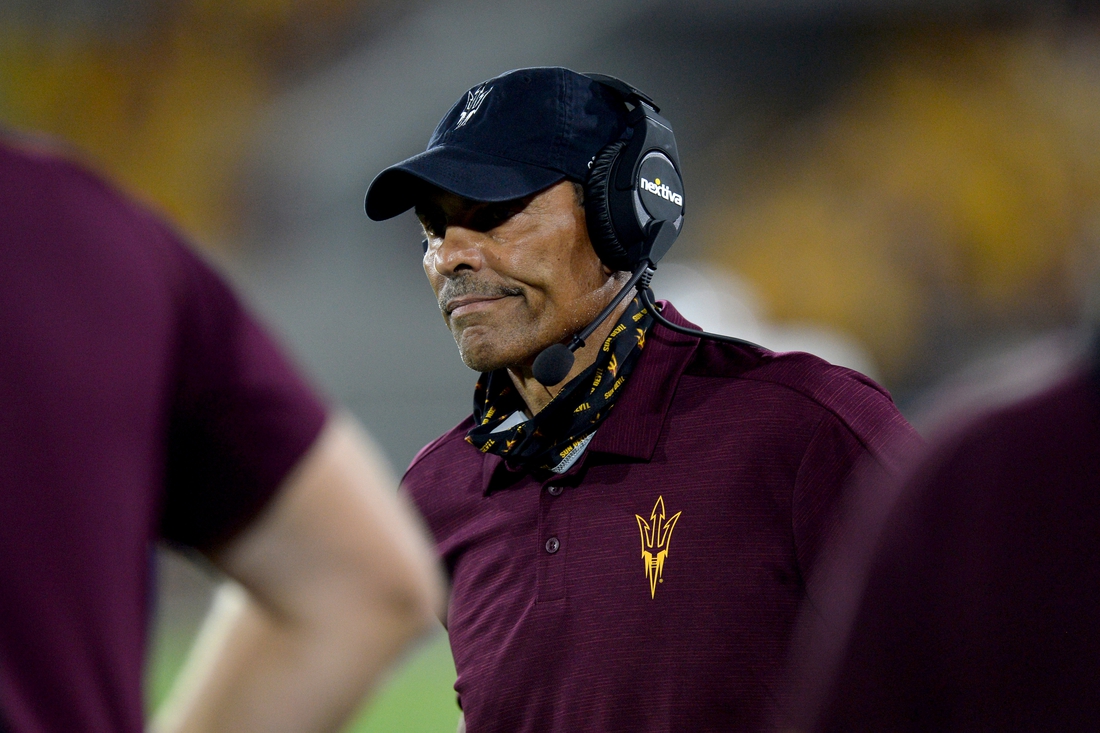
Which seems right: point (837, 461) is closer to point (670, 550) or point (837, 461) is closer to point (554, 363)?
point (670, 550)

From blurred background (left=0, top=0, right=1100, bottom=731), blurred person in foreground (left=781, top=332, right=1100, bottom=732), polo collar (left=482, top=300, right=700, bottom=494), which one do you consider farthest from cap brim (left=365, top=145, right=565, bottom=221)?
blurred background (left=0, top=0, right=1100, bottom=731)

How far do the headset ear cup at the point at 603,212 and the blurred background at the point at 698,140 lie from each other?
542 cm

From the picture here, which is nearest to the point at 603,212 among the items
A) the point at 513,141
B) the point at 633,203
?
the point at 633,203

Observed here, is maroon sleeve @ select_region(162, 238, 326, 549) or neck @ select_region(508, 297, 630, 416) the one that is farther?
neck @ select_region(508, 297, 630, 416)

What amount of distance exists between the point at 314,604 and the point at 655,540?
0.82 meters

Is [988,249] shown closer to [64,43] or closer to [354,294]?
[354,294]

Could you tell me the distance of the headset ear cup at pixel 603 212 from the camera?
64.2 inches

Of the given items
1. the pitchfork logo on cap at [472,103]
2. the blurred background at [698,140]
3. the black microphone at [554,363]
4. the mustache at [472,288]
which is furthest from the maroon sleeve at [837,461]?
the blurred background at [698,140]

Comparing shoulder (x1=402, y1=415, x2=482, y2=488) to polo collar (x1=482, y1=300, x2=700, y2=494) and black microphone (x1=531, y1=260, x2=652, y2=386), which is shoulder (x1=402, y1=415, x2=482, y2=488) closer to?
polo collar (x1=482, y1=300, x2=700, y2=494)

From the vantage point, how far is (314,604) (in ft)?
2.27

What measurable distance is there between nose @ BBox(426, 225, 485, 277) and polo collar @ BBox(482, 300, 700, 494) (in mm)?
243

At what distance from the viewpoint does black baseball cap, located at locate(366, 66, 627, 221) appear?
5.24 ft

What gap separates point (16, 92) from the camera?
26.9ft

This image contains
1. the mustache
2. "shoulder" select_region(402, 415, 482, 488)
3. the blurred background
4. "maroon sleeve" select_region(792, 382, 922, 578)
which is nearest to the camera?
"maroon sleeve" select_region(792, 382, 922, 578)
